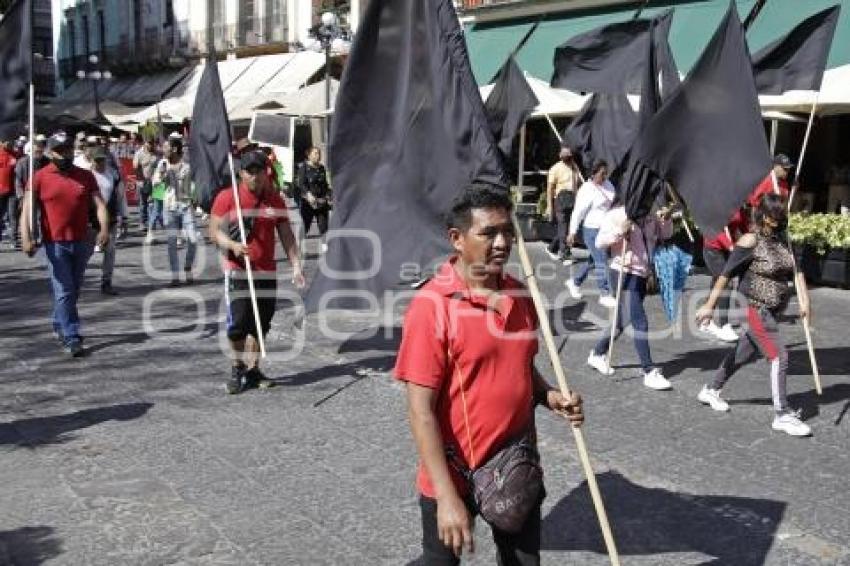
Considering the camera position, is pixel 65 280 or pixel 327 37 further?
pixel 327 37

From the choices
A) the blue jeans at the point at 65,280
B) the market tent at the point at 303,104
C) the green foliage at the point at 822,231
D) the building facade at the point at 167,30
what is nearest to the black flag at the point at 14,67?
the blue jeans at the point at 65,280

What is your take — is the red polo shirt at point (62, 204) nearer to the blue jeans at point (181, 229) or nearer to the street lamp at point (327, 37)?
the blue jeans at point (181, 229)

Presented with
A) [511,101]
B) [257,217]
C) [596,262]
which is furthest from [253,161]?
[596,262]

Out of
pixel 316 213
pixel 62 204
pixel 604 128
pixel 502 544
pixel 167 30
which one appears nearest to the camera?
pixel 502 544

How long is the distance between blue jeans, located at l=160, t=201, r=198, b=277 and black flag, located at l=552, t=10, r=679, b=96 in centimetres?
526

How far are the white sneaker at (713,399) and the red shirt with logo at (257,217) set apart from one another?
3.22 meters

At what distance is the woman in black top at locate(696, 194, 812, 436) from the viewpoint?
6.30m

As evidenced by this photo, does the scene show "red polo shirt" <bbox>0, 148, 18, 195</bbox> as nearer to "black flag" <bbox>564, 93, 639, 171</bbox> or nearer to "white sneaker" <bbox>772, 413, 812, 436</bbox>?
"black flag" <bbox>564, 93, 639, 171</bbox>

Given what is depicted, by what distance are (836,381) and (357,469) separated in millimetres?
4157

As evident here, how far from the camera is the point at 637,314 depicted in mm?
7602

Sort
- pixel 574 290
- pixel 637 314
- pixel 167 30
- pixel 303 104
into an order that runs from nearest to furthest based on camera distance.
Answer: pixel 637 314 < pixel 574 290 < pixel 303 104 < pixel 167 30

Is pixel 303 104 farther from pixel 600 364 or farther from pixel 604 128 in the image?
pixel 600 364

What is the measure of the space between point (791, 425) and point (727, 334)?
9.91 feet

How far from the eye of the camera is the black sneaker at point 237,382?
7121 mm
